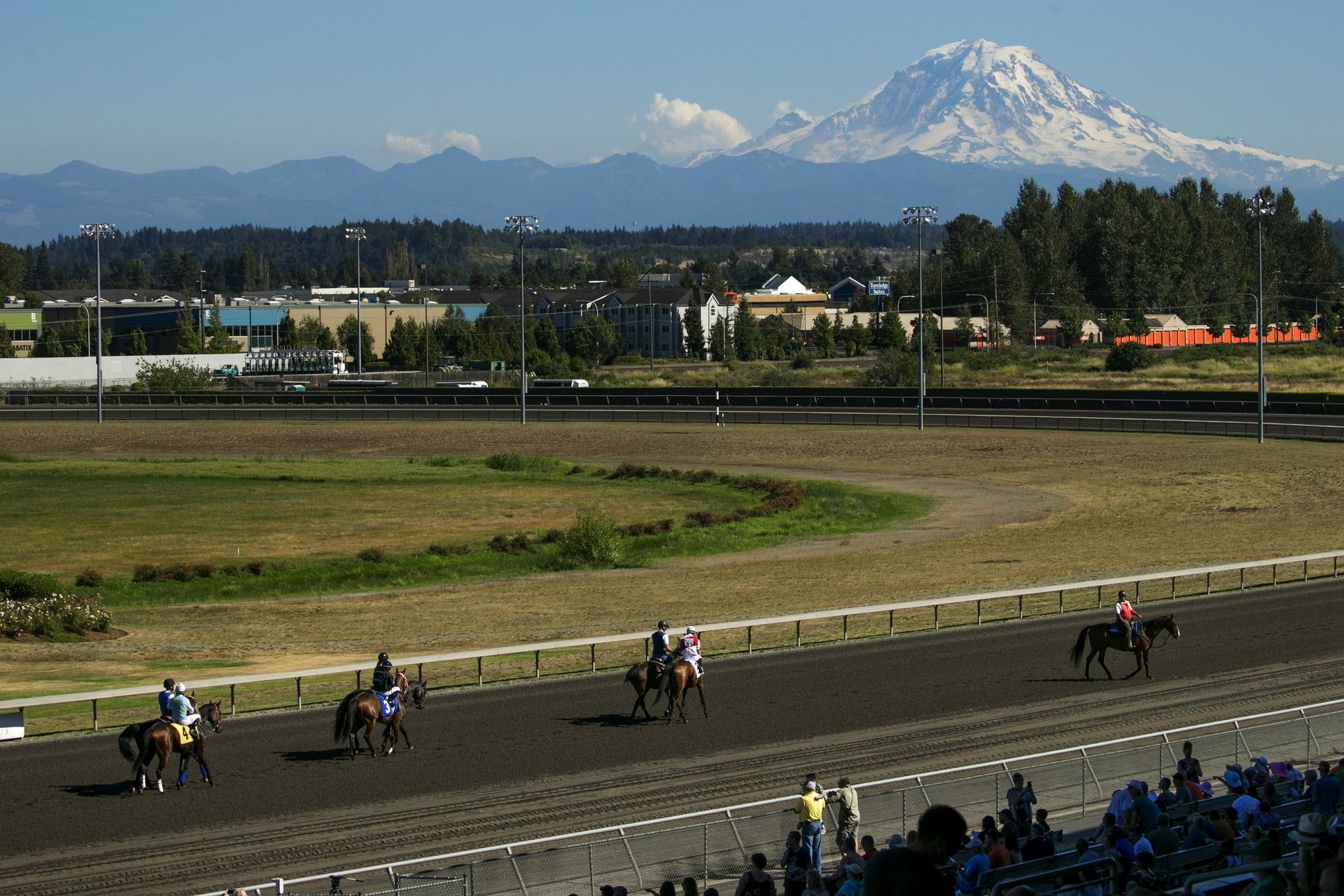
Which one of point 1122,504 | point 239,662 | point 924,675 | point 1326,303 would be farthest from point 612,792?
point 1326,303

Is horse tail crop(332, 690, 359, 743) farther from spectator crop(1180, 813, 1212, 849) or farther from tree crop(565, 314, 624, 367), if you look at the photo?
tree crop(565, 314, 624, 367)

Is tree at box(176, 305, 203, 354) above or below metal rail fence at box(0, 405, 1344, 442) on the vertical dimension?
above

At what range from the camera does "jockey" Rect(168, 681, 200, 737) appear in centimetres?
1483

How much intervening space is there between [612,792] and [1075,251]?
13576 cm

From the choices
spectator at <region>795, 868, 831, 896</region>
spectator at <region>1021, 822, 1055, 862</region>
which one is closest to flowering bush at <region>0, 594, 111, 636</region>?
spectator at <region>795, 868, 831, 896</region>

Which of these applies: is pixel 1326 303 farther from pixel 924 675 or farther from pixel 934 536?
pixel 924 675

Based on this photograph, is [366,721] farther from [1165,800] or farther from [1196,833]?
[1196,833]

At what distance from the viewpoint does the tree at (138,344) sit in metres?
128

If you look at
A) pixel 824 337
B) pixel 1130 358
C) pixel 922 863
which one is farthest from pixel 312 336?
pixel 922 863

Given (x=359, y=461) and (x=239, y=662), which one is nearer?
(x=239, y=662)

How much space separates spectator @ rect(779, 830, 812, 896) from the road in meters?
2.24

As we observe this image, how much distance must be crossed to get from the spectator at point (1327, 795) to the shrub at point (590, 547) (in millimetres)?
22173

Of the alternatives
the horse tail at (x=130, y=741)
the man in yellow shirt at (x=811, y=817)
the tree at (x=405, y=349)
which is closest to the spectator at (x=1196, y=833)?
the man in yellow shirt at (x=811, y=817)

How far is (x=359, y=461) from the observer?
187 feet
